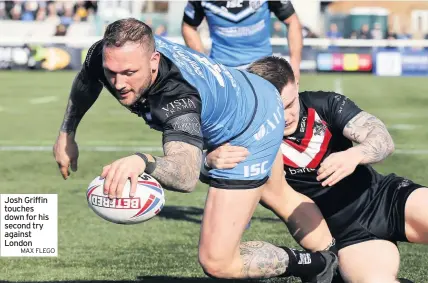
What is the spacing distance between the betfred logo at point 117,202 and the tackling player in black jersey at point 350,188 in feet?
5.89

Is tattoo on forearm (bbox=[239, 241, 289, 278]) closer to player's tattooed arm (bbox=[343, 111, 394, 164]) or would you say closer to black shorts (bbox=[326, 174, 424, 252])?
black shorts (bbox=[326, 174, 424, 252])

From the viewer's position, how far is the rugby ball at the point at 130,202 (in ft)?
17.1

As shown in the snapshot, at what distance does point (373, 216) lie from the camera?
688cm

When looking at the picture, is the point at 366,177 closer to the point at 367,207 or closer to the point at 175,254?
the point at 367,207

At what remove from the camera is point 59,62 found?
33656 millimetres

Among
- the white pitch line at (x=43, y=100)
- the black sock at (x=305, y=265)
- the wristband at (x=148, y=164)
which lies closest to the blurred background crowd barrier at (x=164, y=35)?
the white pitch line at (x=43, y=100)

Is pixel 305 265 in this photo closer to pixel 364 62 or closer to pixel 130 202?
pixel 130 202

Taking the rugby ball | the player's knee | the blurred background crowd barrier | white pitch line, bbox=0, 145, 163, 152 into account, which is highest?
the rugby ball

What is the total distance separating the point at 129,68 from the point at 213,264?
5.43 ft

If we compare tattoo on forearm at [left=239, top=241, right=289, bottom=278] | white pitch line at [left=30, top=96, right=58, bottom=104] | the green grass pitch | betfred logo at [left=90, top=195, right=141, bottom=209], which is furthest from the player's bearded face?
white pitch line at [left=30, top=96, right=58, bottom=104]

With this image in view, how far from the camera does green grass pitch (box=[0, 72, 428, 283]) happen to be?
759 centimetres

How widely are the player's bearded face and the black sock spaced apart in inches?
33.6

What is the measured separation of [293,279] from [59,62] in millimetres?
27131

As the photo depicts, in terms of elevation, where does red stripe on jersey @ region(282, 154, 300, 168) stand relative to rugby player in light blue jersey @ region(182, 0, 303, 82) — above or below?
above
